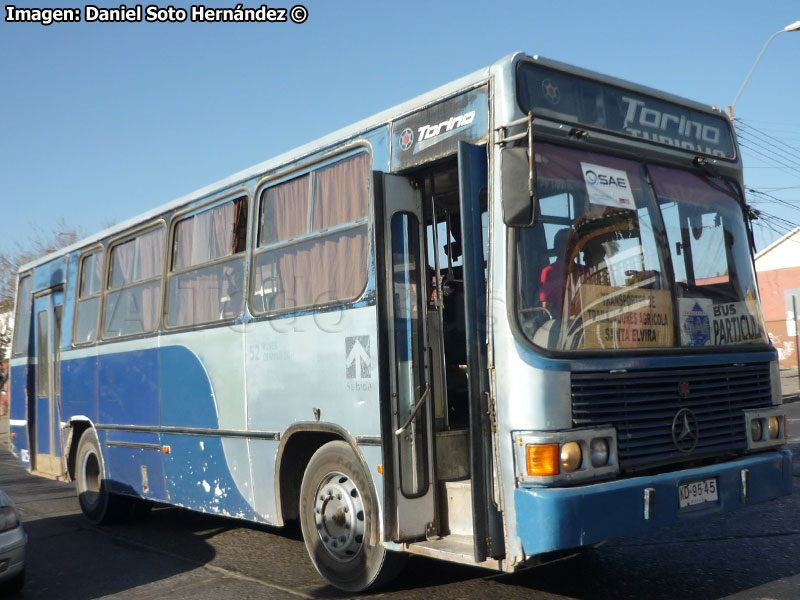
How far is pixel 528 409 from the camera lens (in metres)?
4.48

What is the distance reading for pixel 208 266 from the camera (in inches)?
293

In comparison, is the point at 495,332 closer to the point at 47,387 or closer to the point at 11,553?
the point at 11,553

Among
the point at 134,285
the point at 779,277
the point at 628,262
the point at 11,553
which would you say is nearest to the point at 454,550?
the point at 628,262

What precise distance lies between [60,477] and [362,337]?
6.44m

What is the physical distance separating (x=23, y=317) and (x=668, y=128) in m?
9.27

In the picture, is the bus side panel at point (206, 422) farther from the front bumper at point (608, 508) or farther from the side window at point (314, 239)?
the front bumper at point (608, 508)

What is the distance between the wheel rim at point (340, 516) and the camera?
18.3 feet

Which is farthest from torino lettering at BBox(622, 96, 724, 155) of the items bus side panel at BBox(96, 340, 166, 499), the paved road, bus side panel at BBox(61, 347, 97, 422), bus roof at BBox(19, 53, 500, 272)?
bus side panel at BBox(61, 347, 97, 422)

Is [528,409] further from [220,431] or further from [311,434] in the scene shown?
[220,431]

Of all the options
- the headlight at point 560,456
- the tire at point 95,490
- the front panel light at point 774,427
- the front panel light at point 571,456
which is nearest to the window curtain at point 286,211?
the headlight at point 560,456

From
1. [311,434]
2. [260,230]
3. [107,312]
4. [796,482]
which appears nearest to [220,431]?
[311,434]

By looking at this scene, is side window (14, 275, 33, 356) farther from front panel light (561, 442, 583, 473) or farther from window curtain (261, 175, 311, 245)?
front panel light (561, 442, 583, 473)

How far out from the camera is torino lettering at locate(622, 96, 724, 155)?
17.6 ft

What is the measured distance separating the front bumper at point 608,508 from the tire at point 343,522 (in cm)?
128
